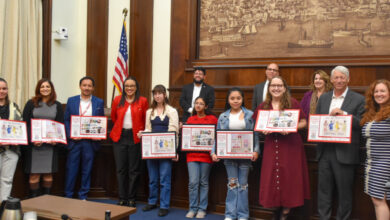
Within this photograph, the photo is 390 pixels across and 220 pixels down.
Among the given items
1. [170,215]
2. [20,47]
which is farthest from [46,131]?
[20,47]

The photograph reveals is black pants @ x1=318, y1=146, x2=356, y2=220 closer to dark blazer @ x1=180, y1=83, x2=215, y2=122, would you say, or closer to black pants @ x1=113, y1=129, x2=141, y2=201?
dark blazer @ x1=180, y1=83, x2=215, y2=122

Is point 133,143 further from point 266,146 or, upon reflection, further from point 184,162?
point 266,146

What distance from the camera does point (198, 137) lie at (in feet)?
15.8

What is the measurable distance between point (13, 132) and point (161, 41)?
323cm

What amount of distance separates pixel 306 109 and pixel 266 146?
91 cm

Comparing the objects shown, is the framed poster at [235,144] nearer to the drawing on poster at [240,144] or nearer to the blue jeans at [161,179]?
the drawing on poster at [240,144]

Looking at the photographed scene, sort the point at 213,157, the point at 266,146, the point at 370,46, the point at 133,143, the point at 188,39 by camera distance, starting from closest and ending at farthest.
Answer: the point at 266,146 → the point at 213,157 → the point at 133,143 → the point at 370,46 → the point at 188,39

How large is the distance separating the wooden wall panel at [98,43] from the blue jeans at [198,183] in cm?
308

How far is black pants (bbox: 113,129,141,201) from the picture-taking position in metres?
5.25

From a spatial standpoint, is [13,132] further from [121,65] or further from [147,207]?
[121,65]

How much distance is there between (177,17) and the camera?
6836mm

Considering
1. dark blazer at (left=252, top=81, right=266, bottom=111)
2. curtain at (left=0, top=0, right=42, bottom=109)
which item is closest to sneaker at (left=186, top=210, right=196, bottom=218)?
dark blazer at (left=252, top=81, right=266, bottom=111)

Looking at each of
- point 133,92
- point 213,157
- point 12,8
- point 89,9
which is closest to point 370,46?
point 213,157

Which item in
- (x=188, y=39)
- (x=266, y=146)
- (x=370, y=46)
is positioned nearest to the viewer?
(x=266, y=146)
